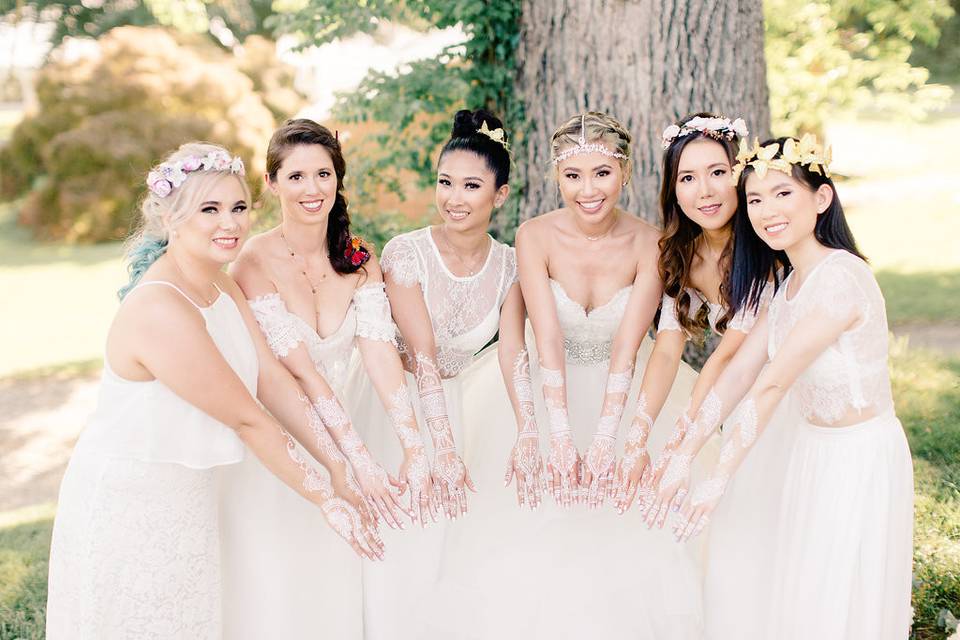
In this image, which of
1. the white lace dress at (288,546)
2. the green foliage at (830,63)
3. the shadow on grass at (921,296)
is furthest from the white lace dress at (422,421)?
the shadow on grass at (921,296)

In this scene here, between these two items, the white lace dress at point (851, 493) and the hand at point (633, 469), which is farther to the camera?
the hand at point (633, 469)

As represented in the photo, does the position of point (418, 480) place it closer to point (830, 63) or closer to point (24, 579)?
point (24, 579)

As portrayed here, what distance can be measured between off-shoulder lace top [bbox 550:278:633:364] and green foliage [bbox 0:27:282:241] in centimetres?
1320

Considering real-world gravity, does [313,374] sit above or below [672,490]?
above

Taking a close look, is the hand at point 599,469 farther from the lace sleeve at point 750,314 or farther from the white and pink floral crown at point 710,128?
the white and pink floral crown at point 710,128

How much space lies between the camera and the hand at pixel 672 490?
316 cm

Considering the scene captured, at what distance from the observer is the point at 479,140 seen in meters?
3.58

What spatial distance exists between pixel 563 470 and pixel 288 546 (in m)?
1.05

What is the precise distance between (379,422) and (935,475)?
312cm

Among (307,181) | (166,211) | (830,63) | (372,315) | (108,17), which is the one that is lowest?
(372,315)

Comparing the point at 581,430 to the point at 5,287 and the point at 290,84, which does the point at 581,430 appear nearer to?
the point at 5,287

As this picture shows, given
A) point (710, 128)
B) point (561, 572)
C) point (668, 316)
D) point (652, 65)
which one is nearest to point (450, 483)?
point (561, 572)

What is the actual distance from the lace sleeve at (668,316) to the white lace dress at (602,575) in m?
0.15

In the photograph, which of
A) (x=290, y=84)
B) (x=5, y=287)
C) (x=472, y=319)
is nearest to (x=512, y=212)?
(x=472, y=319)
